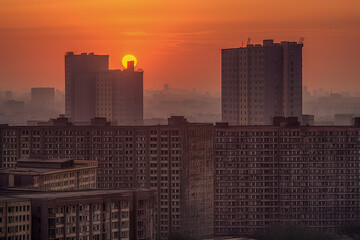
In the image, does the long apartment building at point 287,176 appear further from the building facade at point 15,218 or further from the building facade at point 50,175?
the building facade at point 15,218

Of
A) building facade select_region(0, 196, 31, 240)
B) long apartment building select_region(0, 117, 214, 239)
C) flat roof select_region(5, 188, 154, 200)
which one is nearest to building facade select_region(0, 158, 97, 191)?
long apartment building select_region(0, 117, 214, 239)

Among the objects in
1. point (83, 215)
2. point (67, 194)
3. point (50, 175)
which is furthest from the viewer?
point (50, 175)

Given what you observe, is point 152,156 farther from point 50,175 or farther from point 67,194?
point 67,194

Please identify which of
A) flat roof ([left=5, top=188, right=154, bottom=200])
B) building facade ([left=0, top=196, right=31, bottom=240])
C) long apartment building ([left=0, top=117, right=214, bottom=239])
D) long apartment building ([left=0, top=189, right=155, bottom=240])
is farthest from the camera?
long apartment building ([left=0, top=117, right=214, bottom=239])

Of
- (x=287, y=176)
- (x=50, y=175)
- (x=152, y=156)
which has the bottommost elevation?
(x=287, y=176)

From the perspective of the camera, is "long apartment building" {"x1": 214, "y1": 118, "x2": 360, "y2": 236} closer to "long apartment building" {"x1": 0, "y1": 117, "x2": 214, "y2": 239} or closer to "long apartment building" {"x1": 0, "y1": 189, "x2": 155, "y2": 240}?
"long apartment building" {"x1": 0, "y1": 117, "x2": 214, "y2": 239}

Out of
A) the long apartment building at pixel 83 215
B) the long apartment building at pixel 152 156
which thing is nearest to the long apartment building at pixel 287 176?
the long apartment building at pixel 152 156

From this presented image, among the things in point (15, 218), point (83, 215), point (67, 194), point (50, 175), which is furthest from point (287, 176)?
point (15, 218)
